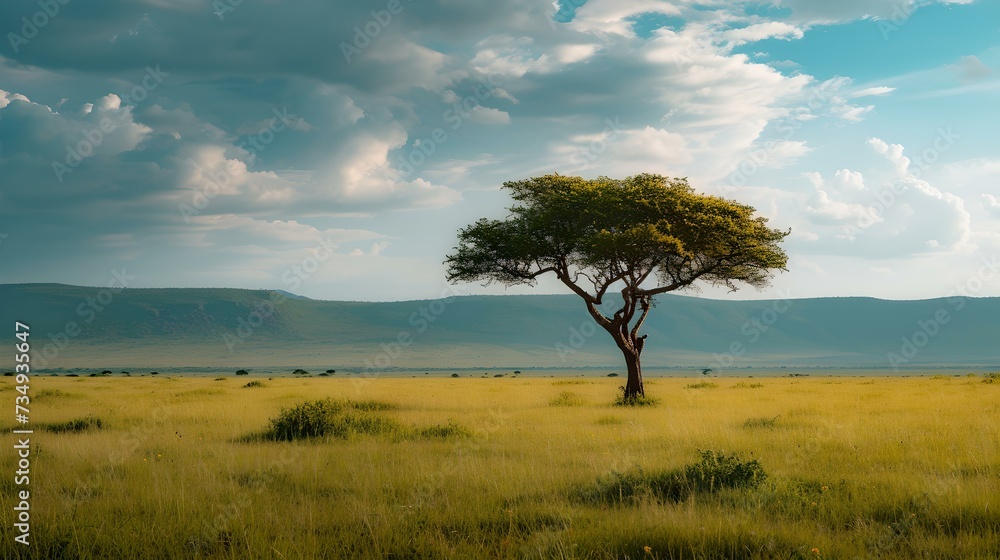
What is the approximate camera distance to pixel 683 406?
95.6 ft

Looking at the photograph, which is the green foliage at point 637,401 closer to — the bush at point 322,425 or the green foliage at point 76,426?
the bush at point 322,425

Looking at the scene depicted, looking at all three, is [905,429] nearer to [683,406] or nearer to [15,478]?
[683,406]

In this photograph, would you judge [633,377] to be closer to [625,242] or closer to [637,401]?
[637,401]

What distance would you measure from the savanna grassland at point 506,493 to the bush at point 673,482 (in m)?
0.06

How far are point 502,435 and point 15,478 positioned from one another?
11058mm

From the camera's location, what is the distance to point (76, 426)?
72.3ft

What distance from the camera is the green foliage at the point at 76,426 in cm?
2142

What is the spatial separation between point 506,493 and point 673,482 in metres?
2.68

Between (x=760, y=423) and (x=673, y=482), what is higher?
(x=673, y=482)

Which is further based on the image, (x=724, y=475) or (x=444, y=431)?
(x=444, y=431)

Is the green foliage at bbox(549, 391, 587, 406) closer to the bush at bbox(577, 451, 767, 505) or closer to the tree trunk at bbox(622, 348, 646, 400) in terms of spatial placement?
the tree trunk at bbox(622, 348, 646, 400)

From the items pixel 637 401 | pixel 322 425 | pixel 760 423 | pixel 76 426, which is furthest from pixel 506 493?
pixel 637 401

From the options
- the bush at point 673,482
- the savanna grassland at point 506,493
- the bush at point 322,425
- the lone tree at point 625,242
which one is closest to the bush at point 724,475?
the bush at point 673,482

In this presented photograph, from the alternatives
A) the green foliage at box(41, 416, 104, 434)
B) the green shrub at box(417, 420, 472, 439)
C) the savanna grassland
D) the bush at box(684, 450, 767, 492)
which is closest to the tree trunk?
the savanna grassland
